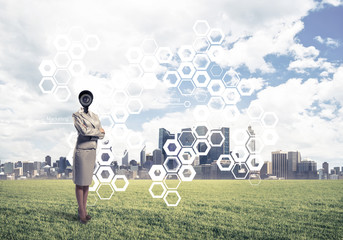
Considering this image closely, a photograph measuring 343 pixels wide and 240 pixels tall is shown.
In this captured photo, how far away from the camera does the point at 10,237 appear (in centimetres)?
473

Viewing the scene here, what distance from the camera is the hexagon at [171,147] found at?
7062 millimetres

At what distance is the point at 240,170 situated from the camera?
7730mm

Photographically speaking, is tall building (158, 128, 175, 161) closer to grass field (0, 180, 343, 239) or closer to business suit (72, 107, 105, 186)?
grass field (0, 180, 343, 239)

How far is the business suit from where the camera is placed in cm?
499

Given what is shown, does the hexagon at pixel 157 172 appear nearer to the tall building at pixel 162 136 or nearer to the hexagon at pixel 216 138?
the tall building at pixel 162 136

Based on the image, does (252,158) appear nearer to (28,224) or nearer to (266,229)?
(266,229)

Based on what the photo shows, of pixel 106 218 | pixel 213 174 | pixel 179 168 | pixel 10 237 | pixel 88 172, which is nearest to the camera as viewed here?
pixel 10 237

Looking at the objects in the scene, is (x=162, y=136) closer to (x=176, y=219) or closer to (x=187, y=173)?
(x=187, y=173)

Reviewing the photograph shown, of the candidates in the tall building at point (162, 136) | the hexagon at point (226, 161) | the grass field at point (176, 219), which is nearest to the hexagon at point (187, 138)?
the tall building at point (162, 136)

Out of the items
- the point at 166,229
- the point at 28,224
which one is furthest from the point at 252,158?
the point at 28,224

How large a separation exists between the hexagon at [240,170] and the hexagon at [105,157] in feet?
9.70

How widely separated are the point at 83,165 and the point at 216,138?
339 cm

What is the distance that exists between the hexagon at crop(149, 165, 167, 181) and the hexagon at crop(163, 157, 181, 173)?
0.10m

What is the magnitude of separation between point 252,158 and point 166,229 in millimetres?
3339
